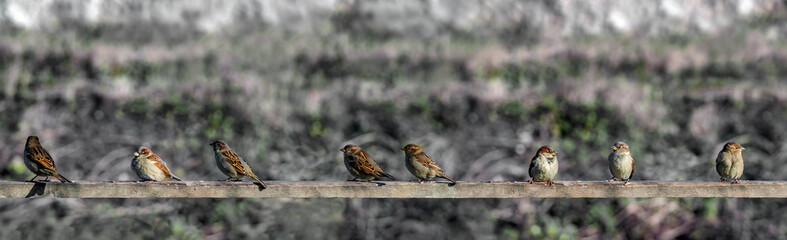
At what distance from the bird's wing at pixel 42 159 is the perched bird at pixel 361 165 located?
2.25 metres

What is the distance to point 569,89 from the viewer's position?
12.0 metres

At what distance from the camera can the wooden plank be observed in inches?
302

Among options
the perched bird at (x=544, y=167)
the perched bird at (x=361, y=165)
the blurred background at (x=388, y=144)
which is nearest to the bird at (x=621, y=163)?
the perched bird at (x=544, y=167)

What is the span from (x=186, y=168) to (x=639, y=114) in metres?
4.81

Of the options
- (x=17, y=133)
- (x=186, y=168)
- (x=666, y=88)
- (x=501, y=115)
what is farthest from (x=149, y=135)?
(x=666, y=88)

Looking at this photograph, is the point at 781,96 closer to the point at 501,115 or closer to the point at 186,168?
the point at 501,115

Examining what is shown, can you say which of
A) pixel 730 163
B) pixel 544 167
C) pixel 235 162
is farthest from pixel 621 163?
pixel 235 162

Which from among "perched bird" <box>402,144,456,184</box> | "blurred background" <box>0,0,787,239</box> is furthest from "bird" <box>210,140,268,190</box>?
"blurred background" <box>0,0,787,239</box>

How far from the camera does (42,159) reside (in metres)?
8.41

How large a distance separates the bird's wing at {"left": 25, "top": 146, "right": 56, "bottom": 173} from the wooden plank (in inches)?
23.6

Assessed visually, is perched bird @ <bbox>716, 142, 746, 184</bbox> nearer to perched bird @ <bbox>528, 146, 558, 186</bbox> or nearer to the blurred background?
perched bird @ <bbox>528, 146, 558, 186</bbox>

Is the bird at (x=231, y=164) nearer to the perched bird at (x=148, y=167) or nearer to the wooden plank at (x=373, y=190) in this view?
the perched bird at (x=148, y=167)

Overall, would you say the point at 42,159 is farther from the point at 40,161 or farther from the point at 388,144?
the point at 388,144

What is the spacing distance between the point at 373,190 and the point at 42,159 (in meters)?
2.62
